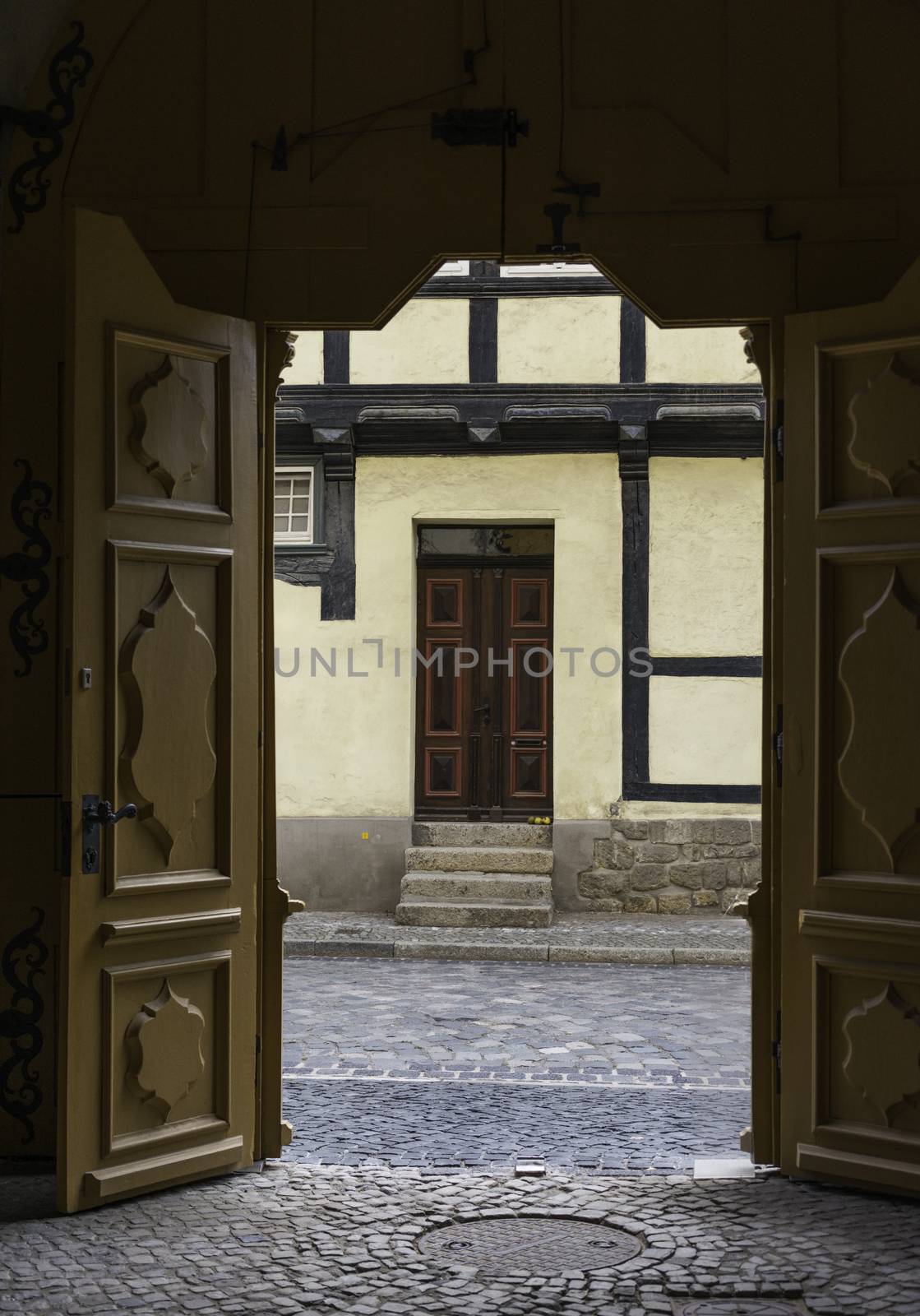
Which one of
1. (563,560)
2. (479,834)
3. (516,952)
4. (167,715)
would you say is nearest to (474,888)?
(479,834)

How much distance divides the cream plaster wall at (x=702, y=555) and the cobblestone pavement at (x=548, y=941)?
2177 millimetres

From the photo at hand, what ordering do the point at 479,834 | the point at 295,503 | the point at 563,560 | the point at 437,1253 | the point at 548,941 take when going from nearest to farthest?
the point at 437,1253 < the point at 548,941 < the point at 563,560 < the point at 479,834 < the point at 295,503

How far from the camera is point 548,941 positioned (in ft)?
34.4

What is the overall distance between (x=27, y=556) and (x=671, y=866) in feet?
25.4

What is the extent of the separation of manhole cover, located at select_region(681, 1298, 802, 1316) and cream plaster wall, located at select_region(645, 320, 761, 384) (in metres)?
8.96

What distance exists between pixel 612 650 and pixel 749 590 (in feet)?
3.77

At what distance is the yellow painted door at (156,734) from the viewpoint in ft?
14.0

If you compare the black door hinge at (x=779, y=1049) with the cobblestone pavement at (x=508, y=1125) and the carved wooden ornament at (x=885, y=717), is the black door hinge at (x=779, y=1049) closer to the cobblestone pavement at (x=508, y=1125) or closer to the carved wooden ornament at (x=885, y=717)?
the cobblestone pavement at (x=508, y=1125)

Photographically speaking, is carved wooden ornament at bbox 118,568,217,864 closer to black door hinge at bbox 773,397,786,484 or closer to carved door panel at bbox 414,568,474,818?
black door hinge at bbox 773,397,786,484

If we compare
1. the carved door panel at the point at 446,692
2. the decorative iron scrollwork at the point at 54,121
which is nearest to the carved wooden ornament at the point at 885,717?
the decorative iron scrollwork at the point at 54,121

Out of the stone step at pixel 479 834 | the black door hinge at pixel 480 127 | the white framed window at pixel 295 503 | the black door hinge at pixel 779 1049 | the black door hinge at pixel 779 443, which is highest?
the black door hinge at pixel 480 127

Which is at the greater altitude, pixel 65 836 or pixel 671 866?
pixel 65 836

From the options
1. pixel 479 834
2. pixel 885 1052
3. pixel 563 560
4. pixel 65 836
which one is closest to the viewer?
pixel 65 836

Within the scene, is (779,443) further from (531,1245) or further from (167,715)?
(531,1245)
